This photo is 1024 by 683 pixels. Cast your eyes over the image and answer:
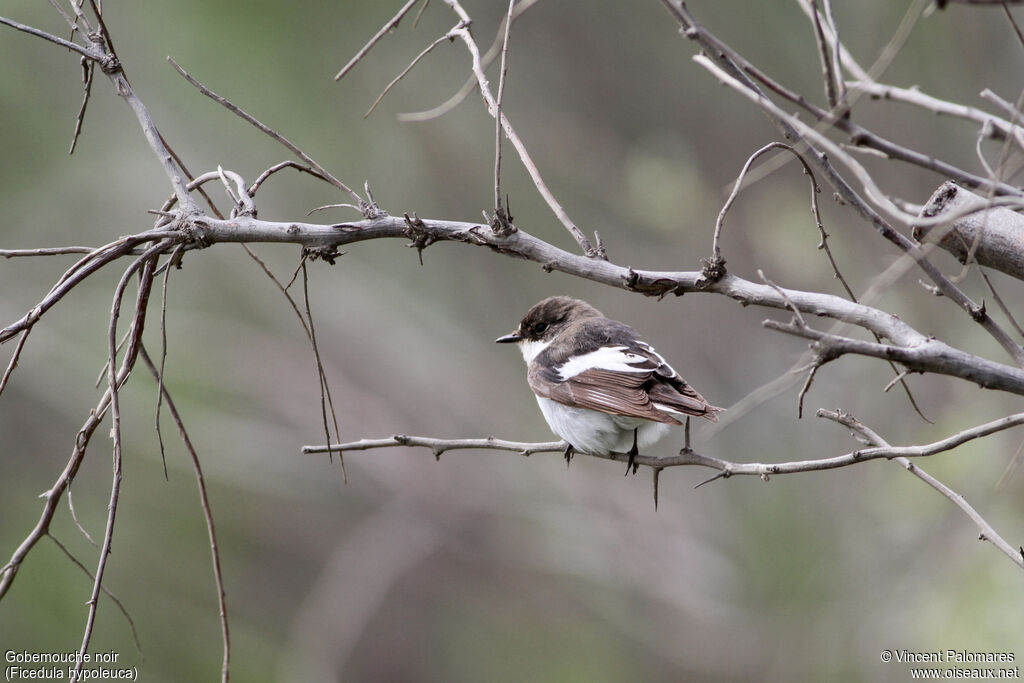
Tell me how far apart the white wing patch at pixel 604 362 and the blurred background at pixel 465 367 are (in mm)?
3891

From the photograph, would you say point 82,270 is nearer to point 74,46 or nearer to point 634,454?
point 74,46

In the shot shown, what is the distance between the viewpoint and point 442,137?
9672mm

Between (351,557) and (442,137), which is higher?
(442,137)

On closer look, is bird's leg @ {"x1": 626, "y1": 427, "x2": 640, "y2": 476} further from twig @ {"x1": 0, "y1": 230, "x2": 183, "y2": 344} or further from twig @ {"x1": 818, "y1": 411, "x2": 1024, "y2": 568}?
twig @ {"x1": 0, "y1": 230, "x2": 183, "y2": 344}

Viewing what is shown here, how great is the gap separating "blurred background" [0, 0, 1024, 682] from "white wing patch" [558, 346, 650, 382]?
389 centimetres

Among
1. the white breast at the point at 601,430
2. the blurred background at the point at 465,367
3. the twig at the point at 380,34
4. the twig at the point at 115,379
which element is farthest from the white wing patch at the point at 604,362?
the blurred background at the point at 465,367

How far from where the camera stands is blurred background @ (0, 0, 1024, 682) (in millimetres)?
8250

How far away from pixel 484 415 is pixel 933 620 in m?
5.44

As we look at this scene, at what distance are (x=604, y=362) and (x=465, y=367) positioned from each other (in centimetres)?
662

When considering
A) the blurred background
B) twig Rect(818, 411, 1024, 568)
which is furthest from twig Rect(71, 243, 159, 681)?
the blurred background

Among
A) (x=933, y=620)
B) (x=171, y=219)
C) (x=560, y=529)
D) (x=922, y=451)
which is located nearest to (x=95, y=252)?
(x=171, y=219)

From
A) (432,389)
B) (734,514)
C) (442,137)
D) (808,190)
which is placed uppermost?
(442,137)

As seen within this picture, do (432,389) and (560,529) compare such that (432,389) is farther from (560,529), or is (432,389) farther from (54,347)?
(54,347)

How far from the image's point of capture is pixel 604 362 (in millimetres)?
4238
